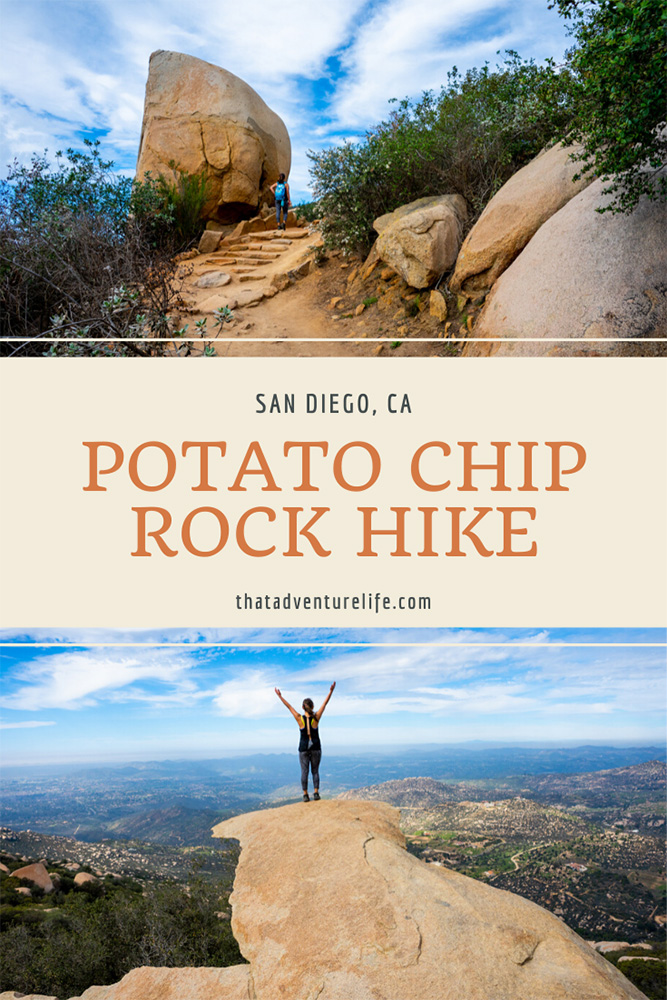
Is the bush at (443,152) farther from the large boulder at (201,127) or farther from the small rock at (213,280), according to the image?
the large boulder at (201,127)

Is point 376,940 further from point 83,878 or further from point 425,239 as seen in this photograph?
point 425,239

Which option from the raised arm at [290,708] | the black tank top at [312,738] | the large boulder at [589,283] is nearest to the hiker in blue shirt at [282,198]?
the large boulder at [589,283]

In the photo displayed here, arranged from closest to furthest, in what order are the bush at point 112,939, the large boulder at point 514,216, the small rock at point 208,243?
the bush at point 112,939 → the large boulder at point 514,216 → the small rock at point 208,243

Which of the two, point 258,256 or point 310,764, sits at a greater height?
point 258,256

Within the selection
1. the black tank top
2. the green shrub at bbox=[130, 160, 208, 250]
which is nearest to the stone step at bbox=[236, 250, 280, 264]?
the green shrub at bbox=[130, 160, 208, 250]

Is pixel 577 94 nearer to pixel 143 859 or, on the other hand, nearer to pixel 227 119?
Result: pixel 143 859

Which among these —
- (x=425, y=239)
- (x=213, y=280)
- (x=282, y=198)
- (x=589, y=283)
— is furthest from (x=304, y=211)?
(x=589, y=283)

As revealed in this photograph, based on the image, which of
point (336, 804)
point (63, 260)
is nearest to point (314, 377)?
point (336, 804)
